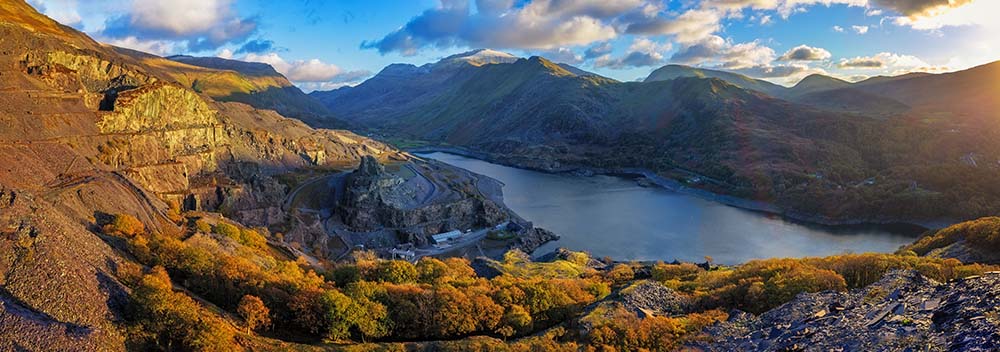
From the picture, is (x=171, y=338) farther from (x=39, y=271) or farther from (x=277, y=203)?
(x=277, y=203)

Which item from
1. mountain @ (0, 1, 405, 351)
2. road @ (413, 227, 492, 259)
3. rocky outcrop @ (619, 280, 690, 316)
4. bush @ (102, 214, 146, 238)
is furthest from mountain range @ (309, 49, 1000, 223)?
bush @ (102, 214, 146, 238)

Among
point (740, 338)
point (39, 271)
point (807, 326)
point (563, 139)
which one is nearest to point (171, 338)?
point (39, 271)

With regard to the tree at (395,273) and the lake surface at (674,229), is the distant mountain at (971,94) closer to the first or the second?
the lake surface at (674,229)

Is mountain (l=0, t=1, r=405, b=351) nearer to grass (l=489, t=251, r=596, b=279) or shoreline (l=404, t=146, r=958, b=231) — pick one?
grass (l=489, t=251, r=596, b=279)

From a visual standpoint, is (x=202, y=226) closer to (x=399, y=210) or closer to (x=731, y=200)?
(x=399, y=210)

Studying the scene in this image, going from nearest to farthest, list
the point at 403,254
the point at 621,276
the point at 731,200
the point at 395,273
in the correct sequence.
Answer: the point at 395,273 → the point at 621,276 → the point at 403,254 → the point at 731,200

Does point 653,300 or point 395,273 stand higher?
point 395,273

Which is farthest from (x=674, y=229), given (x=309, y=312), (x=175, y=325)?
(x=175, y=325)
